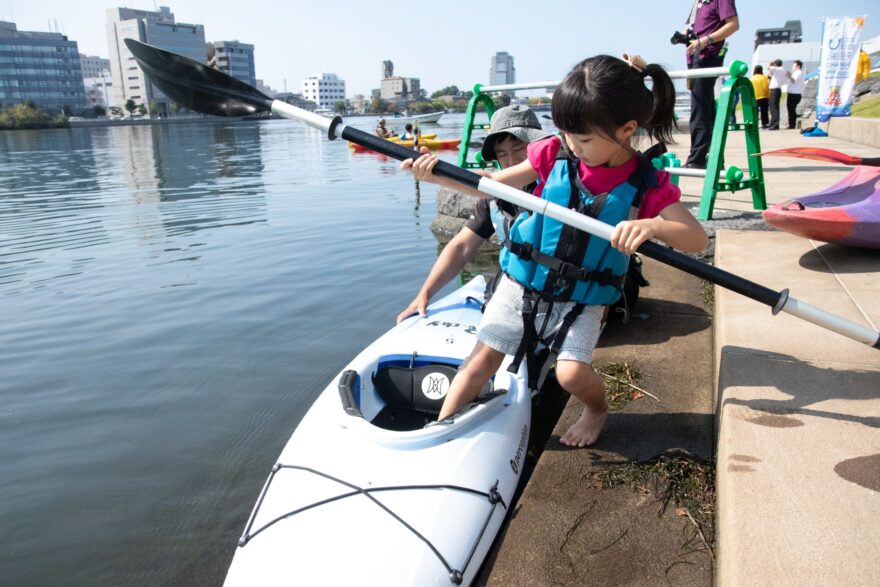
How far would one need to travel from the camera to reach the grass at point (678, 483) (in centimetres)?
239

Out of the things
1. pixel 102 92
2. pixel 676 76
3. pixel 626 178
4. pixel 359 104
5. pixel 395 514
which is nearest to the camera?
pixel 395 514

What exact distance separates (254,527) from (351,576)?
1.78ft

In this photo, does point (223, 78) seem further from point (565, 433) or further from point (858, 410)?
point (858, 410)

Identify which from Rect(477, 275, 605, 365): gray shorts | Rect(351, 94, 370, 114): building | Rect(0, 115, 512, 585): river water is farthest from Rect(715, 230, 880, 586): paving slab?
Rect(351, 94, 370, 114): building

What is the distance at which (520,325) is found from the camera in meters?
2.88

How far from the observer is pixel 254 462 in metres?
4.27

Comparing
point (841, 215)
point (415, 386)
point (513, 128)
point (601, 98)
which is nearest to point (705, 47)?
point (841, 215)

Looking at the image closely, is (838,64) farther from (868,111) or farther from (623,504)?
(623,504)

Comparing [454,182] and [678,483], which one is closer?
[678,483]

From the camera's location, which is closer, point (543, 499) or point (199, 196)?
point (543, 499)

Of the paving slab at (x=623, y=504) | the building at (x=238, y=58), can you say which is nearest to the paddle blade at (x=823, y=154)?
the paving slab at (x=623, y=504)

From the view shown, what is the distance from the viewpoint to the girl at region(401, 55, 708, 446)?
2479 millimetres

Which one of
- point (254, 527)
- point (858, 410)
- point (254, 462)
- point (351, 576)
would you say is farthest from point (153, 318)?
point (858, 410)

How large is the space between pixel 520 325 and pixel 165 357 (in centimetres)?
422
